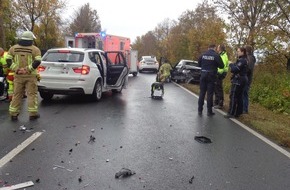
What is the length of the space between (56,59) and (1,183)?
23.4 feet

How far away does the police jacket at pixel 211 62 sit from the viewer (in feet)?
31.9

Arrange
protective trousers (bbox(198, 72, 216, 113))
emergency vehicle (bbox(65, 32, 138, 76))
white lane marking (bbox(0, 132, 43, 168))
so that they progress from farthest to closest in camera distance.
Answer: emergency vehicle (bbox(65, 32, 138, 76)), protective trousers (bbox(198, 72, 216, 113)), white lane marking (bbox(0, 132, 43, 168))

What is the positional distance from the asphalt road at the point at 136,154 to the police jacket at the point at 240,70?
1.04 m

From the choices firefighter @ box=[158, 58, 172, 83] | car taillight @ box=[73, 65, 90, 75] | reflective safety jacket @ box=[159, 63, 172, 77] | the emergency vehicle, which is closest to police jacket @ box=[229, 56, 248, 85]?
car taillight @ box=[73, 65, 90, 75]

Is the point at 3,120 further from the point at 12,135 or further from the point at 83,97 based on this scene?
the point at 83,97

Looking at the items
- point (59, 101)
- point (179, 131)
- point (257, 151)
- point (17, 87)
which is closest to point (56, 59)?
point (59, 101)

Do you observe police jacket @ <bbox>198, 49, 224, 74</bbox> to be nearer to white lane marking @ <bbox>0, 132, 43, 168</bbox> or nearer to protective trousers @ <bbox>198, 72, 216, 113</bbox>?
protective trousers @ <bbox>198, 72, 216, 113</bbox>

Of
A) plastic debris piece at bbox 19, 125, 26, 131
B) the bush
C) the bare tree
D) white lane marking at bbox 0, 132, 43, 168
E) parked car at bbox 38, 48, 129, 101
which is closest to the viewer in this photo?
white lane marking at bbox 0, 132, 43, 168

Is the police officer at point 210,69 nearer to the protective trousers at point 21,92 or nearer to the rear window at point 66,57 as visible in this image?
the rear window at point 66,57

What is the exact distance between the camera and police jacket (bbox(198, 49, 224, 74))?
971 centimetres

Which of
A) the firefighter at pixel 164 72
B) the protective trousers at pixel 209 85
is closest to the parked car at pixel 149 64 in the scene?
the firefighter at pixel 164 72

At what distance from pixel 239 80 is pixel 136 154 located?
14.4 ft

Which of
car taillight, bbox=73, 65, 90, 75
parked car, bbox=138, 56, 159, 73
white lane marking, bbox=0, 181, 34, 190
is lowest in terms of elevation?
parked car, bbox=138, 56, 159, 73

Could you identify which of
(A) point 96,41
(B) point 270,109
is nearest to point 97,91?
(B) point 270,109
